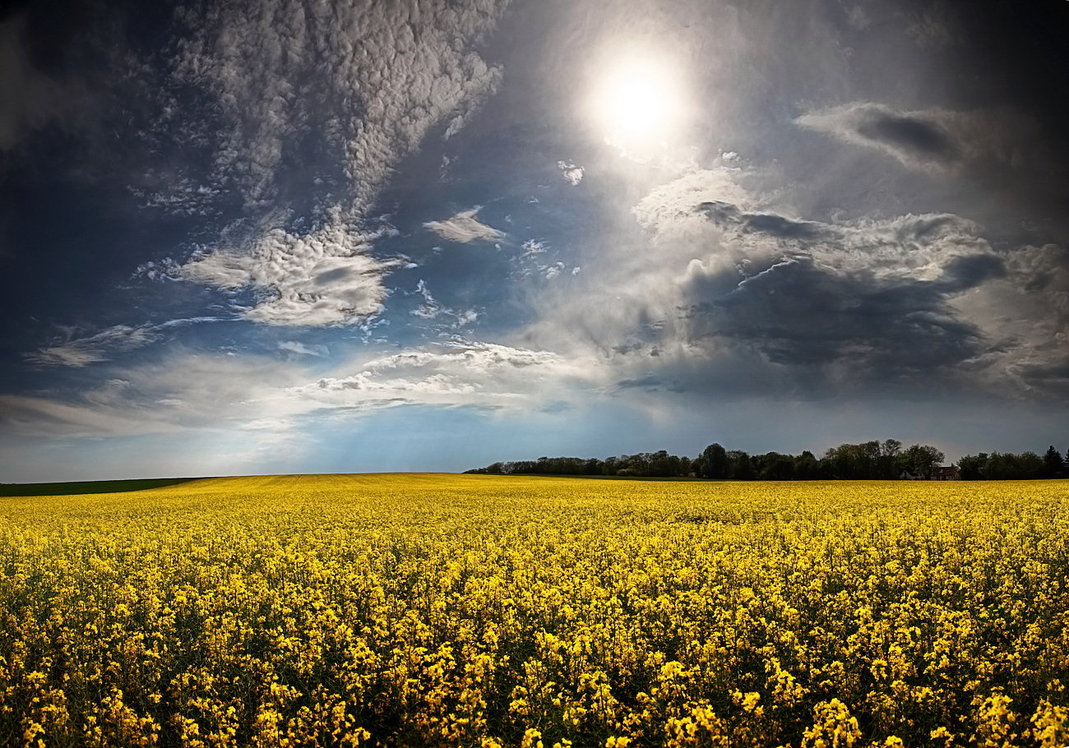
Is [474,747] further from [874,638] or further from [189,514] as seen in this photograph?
[189,514]

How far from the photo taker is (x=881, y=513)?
945 inches

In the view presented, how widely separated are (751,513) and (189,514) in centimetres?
2647

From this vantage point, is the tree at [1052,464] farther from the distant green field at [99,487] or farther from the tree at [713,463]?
the distant green field at [99,487]

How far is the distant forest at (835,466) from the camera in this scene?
84000 millimetres

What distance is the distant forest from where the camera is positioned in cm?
8400

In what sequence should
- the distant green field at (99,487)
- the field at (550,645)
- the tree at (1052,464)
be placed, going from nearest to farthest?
1. the field at (550,645)
2. the distant green field at (99,487)
3. the tree at (1052,464)

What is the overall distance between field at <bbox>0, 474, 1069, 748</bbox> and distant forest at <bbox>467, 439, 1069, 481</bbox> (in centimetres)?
7306

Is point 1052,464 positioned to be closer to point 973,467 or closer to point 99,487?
point 973,467

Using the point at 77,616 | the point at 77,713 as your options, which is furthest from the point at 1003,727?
the point at 77,616

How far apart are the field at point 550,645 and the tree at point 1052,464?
89.8 meters

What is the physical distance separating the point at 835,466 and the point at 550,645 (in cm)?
8734

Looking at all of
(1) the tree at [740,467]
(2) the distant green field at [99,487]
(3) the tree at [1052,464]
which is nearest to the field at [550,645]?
(2) the distant green field at [99,487]

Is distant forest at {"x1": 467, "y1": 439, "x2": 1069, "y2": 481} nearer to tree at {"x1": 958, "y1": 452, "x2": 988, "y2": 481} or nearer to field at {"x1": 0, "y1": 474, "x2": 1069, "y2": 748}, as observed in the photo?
tree at {"x1": 958, "y1": 452, "x2": 988, "y2": 481}

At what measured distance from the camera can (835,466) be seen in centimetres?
8456
